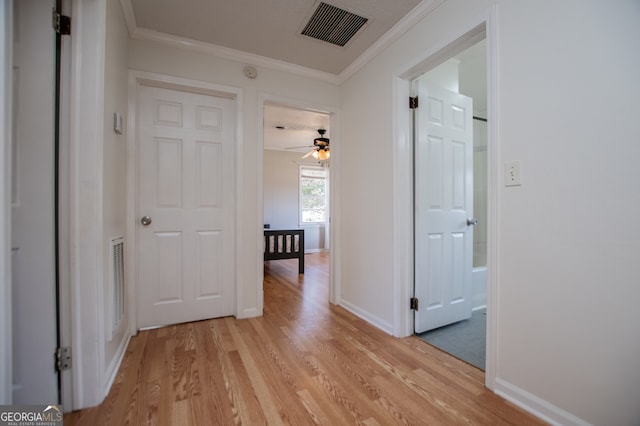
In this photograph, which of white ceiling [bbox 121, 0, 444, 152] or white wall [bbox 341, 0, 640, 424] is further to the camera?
white ceiling [bbox 121, 0, 444, 152]

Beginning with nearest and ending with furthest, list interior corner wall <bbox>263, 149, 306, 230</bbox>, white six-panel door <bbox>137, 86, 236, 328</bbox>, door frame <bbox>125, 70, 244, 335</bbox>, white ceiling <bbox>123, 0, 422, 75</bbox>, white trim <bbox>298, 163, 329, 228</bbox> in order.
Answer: white ceiling <bbox>123, 0, 422, 75</bbox>, door frame <bbox>125, 70, 244, 335</bbox>, white six-panel door <bbox>137, 86, 236, 328</bbox>, interior corner wall <bbox>263, 149, 306, 230</bbox>, white trim <bbox>298, 163, 329, 228</bbox>

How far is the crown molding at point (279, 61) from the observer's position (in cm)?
192

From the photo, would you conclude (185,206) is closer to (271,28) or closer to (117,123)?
(117,123)

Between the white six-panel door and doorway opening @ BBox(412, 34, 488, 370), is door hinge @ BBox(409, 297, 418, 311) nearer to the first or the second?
doorway opening @ BBox(412, 34, 488, 370)

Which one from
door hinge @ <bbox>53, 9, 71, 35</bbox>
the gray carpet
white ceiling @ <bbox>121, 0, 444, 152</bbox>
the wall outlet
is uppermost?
white ceiling @ <bbox>121, 0, 444, 152</bbox>

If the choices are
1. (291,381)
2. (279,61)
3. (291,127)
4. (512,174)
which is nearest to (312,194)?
(291,127)

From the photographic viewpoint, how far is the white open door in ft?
7.18

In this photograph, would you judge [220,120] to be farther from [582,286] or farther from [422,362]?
[582,286]

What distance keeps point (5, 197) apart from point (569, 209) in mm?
2285

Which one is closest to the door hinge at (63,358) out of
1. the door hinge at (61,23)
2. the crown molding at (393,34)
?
the door hinge at (61,23)

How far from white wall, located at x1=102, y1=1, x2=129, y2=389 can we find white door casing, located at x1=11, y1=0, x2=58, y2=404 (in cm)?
22

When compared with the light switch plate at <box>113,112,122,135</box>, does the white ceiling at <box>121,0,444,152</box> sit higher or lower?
higher

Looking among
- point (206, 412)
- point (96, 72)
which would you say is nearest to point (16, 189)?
point (96, 72)

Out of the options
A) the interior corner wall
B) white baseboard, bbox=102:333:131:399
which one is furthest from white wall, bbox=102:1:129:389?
the interior corner wall
